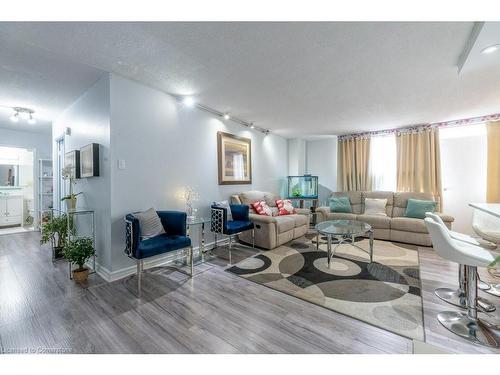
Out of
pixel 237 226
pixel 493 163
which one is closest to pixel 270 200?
pixel 237 226

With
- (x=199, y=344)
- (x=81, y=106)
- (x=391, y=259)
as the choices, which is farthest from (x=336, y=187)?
(x=81, y=106)

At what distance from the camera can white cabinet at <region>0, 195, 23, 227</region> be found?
17.2 ft

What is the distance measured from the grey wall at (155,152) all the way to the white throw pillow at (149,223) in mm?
249

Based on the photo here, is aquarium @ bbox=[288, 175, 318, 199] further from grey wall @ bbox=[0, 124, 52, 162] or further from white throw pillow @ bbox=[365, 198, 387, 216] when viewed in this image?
grey wall @ bbox=[0, 124, 52, 162]

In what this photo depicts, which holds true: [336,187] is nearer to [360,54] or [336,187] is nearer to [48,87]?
[360,54]

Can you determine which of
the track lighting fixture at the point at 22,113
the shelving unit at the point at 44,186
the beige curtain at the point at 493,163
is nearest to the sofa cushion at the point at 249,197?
the track lighting fixture at the point at 22,113

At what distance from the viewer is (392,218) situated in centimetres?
414

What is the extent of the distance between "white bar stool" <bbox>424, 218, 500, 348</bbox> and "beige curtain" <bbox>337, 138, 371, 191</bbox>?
367 centimetres

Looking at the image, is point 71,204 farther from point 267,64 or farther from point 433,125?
point 433,125

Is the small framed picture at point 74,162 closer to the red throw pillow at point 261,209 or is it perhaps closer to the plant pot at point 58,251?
the plant pot at point 58,251

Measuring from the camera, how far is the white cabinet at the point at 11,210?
17.2 ft

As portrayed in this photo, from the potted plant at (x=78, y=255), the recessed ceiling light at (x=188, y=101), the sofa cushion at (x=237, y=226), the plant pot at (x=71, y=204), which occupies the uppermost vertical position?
the recessed ceiling light at (x=188, y=101)

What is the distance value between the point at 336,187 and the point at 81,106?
5740 mm
